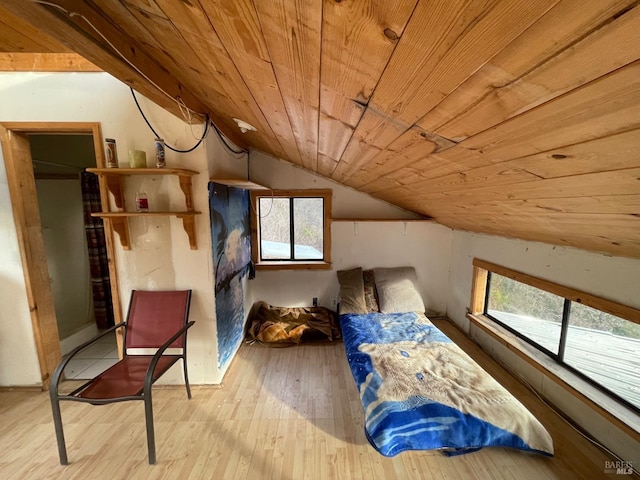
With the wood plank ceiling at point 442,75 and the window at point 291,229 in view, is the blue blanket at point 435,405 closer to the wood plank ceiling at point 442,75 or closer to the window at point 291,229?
the wood plank ceiling at point 442,75

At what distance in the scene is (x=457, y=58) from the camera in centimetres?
52

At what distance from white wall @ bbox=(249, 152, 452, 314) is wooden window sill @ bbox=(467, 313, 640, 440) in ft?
3.63

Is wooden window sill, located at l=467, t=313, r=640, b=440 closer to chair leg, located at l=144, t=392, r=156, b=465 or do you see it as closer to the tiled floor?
chair leg, located at l=144, t=392, r=156, b=465

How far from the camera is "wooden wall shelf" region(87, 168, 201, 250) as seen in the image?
174 cm

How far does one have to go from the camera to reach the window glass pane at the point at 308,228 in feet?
11.0

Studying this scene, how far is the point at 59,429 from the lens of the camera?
1438mm

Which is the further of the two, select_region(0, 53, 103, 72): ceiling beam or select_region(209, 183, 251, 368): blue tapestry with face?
select_region(209, 183, 251, 368): blue tapestry with face

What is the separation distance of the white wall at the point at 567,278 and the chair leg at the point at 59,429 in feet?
10.7

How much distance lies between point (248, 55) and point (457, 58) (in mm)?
647

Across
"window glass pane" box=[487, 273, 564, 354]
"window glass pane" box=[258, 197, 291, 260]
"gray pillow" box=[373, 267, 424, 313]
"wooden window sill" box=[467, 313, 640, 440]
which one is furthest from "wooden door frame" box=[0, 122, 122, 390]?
"window glass pane" box=[487, 273, 564, 354]

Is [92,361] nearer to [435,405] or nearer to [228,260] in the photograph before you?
[228,260]

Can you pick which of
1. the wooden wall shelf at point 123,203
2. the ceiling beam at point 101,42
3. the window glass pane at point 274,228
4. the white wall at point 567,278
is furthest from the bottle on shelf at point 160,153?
the white wall at point 567,278

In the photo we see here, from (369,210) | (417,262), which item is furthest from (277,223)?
(417,262)

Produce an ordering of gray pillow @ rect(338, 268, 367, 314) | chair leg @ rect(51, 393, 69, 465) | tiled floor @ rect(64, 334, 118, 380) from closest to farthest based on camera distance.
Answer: chair leg @ rect(51, 393, 69, 465), tiled floor @ rect(64, 334, 118, 380), gray pillow @ rect(338, 268, 367, 314)
